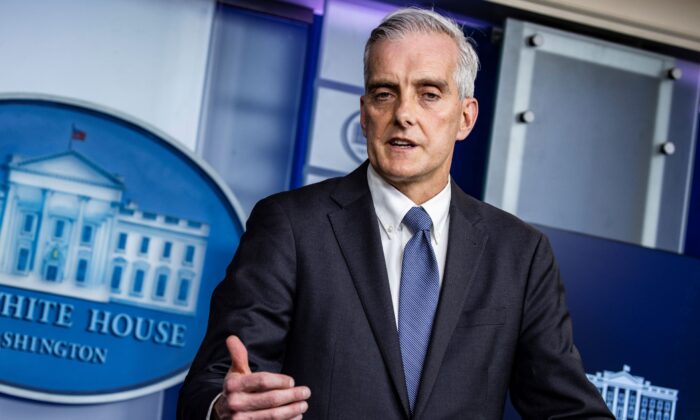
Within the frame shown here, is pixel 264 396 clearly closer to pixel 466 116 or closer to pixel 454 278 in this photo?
pixel 454 278

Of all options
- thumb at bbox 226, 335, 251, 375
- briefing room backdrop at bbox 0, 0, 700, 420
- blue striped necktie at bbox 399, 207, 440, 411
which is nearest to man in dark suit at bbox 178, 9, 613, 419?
blue striped necktie at bbox 399, 207, 440, 411

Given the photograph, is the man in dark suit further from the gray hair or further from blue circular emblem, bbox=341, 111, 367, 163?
blue circular emblem, bbox=341, 111, 367, 163

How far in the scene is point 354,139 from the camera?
2.87 meters

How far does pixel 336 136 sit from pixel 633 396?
1.17 meters

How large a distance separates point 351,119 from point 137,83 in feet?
2.13

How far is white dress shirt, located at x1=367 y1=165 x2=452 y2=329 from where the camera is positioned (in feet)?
5.41

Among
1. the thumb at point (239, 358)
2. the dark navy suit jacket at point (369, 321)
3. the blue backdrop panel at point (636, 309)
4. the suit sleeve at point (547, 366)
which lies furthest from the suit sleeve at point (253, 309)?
the blue backdrop panel at point (636, 309)

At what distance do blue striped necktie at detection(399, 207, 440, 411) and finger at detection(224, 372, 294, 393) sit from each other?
0.37 meters

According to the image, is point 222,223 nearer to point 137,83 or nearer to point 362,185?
point 137,83

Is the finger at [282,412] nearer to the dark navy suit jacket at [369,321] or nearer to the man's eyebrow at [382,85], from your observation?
the dark navy suit jacket at [369,321]

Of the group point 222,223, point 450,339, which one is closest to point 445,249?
point 450,339

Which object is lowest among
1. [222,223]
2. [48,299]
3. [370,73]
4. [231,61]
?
[48,299]

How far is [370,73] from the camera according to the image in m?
1.74

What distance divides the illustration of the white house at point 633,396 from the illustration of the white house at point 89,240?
123cm
